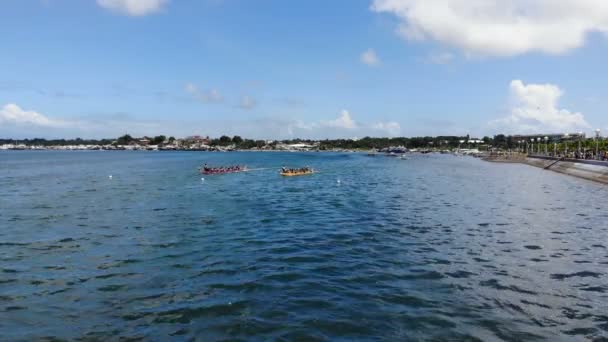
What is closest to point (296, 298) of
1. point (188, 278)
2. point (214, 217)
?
point (188, 278)

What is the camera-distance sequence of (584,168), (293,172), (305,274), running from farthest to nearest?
1. (293,172)
2. (584,168)
3. (305,274)

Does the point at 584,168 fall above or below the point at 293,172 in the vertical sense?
above

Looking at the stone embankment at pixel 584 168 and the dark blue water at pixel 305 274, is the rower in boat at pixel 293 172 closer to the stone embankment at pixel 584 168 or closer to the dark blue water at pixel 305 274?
the dark blue water at pixel 305 274

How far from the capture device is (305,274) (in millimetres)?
15922

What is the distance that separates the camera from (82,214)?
3094 centimetres

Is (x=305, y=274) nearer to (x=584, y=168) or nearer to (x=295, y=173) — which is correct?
(x=295, y=173)

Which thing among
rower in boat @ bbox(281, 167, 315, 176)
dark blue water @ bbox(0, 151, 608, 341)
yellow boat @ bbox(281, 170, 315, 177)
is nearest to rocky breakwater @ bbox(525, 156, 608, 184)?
dark blue water @ bbox(0, 151, 608, 341)

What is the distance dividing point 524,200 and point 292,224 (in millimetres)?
23817

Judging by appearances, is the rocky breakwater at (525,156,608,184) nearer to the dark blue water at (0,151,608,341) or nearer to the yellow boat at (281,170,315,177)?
the dark blue water at (0,151,608,341)

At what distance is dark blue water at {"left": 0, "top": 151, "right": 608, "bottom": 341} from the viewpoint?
37.3 ft

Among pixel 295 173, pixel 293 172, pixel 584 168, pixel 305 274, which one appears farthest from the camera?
pixel 295 173

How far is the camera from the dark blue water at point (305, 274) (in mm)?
11359

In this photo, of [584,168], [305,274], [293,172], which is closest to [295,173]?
[293,172]

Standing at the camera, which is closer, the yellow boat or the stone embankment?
the stone embankment
